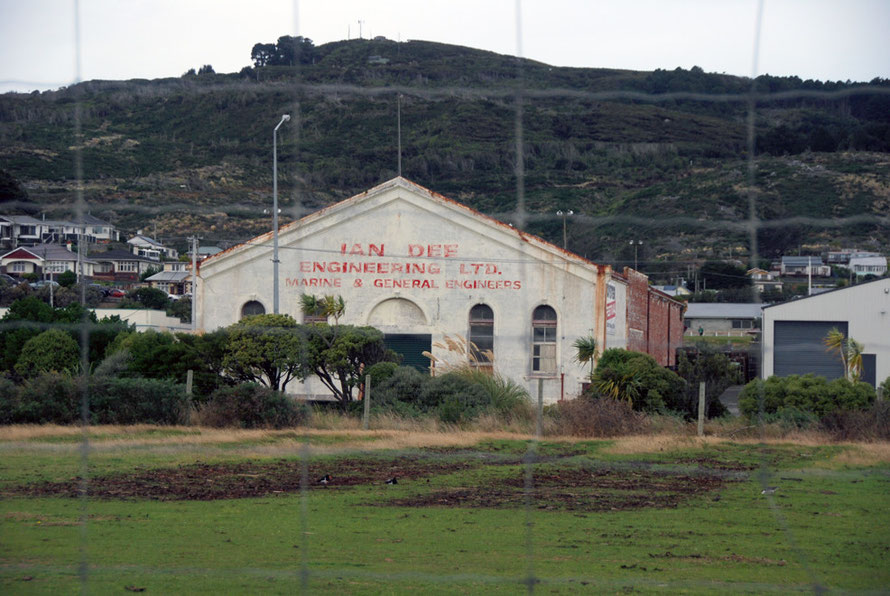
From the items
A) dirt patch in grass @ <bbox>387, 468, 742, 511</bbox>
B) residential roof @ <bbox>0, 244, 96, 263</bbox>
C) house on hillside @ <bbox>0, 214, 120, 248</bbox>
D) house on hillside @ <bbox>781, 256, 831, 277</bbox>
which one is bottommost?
dirt patch in grass @ <bbox>387, 468, 742, 511</bbox>

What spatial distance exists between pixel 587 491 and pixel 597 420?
16.9 feet

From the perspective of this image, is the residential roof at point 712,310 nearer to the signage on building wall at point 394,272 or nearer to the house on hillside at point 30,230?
the signage on building wall at point 394,272

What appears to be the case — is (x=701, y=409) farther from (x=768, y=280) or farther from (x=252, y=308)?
(x=252, y=308)

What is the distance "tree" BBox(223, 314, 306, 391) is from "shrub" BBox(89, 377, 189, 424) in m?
3.02

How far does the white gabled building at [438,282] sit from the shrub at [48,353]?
684 centimetres

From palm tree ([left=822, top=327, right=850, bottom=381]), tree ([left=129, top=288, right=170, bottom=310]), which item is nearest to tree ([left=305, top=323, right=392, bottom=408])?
palm tree ([left=822, top=327, right=850, bottom=381])

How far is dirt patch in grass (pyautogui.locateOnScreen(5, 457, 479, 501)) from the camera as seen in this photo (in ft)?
34.4

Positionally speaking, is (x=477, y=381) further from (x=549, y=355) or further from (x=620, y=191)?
(x=620, y=191)

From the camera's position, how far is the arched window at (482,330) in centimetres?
2616

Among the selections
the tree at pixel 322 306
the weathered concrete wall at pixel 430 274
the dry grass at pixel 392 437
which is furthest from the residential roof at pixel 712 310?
the dry grass at pixel 392 437

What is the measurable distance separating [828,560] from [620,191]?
2561 centimetres

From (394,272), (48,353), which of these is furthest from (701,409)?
(394,272)

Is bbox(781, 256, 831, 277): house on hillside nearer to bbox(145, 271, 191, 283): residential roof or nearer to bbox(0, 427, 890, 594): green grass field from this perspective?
bbox(0, 427, 890, 594): green grass field

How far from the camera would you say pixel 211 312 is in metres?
27.0
